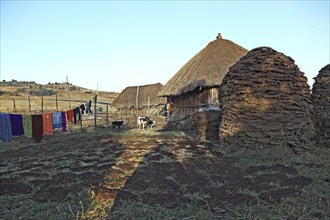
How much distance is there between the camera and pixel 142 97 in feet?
126

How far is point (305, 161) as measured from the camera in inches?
281

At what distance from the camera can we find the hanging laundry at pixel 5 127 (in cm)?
1114

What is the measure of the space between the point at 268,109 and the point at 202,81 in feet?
26.9

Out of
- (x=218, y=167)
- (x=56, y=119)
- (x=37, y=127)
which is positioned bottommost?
(x=218, y=167)

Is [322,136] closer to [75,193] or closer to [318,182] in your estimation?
[318,182]

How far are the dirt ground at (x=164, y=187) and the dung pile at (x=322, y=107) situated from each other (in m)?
1.83

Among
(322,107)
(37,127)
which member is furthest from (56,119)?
(322,107)

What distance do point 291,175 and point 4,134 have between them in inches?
423

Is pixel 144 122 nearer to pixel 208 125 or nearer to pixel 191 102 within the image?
pixel 191 102

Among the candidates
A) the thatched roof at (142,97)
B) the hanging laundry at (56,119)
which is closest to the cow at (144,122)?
the hanging laundry at (56,119)

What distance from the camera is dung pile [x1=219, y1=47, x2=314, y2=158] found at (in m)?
8.11

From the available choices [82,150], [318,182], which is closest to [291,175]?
[318,182]

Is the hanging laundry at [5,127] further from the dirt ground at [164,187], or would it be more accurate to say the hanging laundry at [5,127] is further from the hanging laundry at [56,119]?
the dirt ground at [164,187]

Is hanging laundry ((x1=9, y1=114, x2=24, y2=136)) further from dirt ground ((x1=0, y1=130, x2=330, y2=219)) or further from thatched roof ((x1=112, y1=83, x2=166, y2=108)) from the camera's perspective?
thatched roof ((x1=112, y1=83, x2=166, y2=108))
